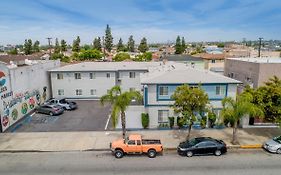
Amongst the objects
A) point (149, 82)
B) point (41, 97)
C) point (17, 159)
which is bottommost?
point (17, 159)

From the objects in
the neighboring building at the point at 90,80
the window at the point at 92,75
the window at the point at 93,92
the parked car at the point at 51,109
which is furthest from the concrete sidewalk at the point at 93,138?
the window at the point at 92,75

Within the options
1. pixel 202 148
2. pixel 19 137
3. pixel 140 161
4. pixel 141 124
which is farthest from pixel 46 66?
pixel 202 148

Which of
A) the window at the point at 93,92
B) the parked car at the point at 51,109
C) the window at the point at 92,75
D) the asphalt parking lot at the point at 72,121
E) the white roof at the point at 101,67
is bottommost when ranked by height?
the asphalt parking lot at the point at 72,121

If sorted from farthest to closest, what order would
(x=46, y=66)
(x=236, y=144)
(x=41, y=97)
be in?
1. (x=46, y=66)
2. (x=41, y=97)
3. (x=236, y=144)

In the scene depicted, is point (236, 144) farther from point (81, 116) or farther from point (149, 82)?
point (81, 116)

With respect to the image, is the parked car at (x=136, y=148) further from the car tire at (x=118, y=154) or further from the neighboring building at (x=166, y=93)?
the neighboring building at (x=166, y=93)

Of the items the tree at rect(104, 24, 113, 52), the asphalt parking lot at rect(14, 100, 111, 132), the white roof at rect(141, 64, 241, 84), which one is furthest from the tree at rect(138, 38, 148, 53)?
the white roof at rect(141, 64, 241, 84)

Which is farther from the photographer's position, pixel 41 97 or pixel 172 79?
pixel 41 97
